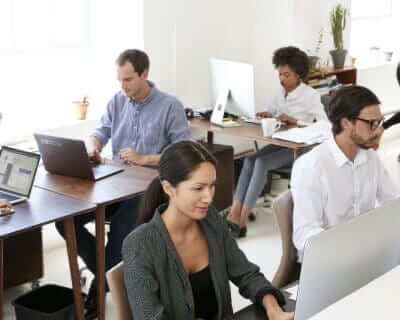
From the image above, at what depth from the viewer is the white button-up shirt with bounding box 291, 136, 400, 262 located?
2.55m

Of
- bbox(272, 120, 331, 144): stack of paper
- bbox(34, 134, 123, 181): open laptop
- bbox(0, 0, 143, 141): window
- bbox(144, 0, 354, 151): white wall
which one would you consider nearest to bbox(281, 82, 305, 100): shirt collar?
bbox(272, 120, 331, 144): stack of paper

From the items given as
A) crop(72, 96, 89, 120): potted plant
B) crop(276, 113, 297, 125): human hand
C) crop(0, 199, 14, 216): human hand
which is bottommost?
crop(0, 199, 14, 216): human hand

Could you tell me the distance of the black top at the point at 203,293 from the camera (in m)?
2.12

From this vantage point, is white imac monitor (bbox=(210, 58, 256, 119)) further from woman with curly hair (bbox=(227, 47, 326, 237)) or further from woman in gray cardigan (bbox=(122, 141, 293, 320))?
woman in gray cardigan (bbox=(122, 141, 293, 320))

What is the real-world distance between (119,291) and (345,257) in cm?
71

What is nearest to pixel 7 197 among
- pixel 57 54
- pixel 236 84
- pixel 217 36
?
pixel 57 54

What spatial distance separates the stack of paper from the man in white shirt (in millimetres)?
1449

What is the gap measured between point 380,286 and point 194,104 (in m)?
3.64

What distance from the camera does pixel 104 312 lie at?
326cm

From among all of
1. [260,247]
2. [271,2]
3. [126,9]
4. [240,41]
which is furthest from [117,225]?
[271,2]

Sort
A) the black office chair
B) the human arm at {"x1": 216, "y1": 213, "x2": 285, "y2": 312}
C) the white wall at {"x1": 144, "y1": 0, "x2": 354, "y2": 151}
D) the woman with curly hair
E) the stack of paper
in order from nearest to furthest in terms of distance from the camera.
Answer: the human arm at {"x1": 216, "y1": 213, "x2": 285, "y2": 312}, the stack of paper, the woman with curly hair, the white wall at {"x1": 144, "y1": 0, "x2": 354, "y2": 151}, the black office chair

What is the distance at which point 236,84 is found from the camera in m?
4.45

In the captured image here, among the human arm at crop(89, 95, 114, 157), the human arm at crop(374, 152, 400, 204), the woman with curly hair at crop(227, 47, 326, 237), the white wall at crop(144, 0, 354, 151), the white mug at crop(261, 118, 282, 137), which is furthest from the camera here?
the white wall at crop(144, 0, 354, 151)

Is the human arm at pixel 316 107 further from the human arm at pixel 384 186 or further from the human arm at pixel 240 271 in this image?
the human arm at pixel 240 271
